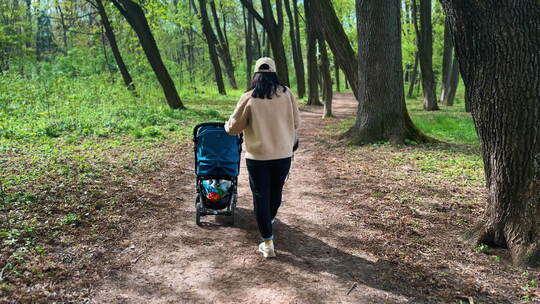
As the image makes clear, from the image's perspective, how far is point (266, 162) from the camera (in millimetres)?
4133

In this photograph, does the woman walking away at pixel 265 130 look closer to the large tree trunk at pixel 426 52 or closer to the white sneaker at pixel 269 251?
the white sneaker at pixel 269 251

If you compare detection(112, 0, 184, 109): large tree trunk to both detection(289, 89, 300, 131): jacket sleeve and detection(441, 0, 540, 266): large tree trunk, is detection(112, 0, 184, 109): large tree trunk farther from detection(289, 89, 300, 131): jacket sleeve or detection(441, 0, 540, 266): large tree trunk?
detection(441, 0, 540, 266): large tree trunk

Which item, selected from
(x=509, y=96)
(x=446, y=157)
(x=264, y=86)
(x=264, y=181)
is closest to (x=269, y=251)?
(x=264, y=181)

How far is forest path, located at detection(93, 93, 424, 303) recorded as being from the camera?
3439 millimetres

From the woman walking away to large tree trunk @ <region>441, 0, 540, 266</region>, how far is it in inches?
68.4

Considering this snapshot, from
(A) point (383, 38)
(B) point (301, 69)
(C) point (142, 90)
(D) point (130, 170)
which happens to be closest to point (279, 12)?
(B) point (301, 69)

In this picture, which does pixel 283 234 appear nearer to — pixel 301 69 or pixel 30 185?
pixel 30 185

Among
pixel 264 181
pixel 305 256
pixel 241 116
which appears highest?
pixel 241 116

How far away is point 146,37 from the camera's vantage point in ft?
51.3

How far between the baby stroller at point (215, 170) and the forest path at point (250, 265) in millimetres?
275

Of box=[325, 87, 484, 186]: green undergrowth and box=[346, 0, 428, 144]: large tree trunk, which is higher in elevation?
box=[346, 0, 428, 144]: large tree trunk

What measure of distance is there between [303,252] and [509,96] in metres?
2.44

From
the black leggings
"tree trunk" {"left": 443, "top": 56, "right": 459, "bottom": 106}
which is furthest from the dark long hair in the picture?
"tree trunk" {"left": 443, "top": 56, "right": 459, "bottom": 106}

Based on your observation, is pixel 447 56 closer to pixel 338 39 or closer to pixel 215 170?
pixel 338 39
